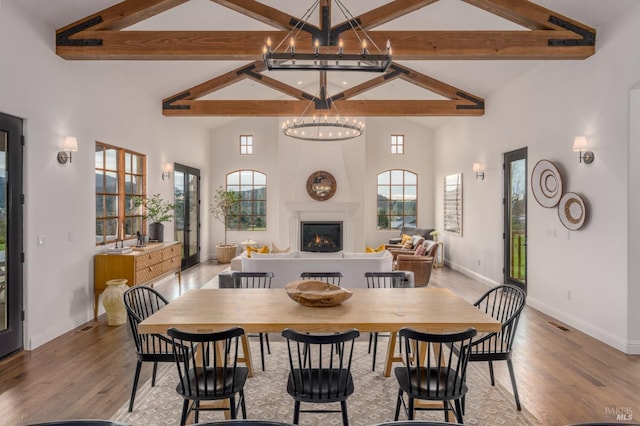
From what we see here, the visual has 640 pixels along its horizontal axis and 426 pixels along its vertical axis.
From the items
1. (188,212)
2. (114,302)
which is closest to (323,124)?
(114,302)

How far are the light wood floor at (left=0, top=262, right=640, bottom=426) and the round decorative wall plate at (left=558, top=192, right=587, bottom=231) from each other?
1.24m

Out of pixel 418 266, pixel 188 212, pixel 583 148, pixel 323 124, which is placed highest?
pixel 323 124

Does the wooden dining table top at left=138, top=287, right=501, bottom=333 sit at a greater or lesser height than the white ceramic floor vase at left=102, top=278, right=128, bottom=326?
greater

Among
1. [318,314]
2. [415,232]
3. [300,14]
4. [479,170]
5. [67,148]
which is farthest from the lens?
[415,232]

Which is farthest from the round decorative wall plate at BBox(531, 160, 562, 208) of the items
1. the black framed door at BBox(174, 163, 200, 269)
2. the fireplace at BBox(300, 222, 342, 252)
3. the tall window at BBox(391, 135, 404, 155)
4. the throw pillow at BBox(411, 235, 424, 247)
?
the black framed door at BBox(174, 163, 200, 269)

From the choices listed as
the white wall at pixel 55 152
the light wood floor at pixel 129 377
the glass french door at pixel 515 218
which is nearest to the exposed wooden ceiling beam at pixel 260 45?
the white wall at pixel 55 152

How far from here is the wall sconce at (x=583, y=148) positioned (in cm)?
461

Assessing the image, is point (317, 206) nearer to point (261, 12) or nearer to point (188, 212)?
point (188, 212)

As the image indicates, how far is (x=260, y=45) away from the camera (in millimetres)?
4594

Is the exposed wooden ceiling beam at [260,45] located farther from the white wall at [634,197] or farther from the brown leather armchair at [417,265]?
the brown leather armchair at [417,265]

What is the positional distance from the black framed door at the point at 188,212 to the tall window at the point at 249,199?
113cm

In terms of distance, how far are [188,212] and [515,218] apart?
22.1 ft

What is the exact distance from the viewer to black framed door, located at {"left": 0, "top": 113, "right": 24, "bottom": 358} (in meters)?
3.85

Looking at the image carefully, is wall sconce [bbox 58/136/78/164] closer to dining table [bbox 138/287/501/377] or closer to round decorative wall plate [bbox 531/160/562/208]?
dining table [bbox 138/287/501/377]
